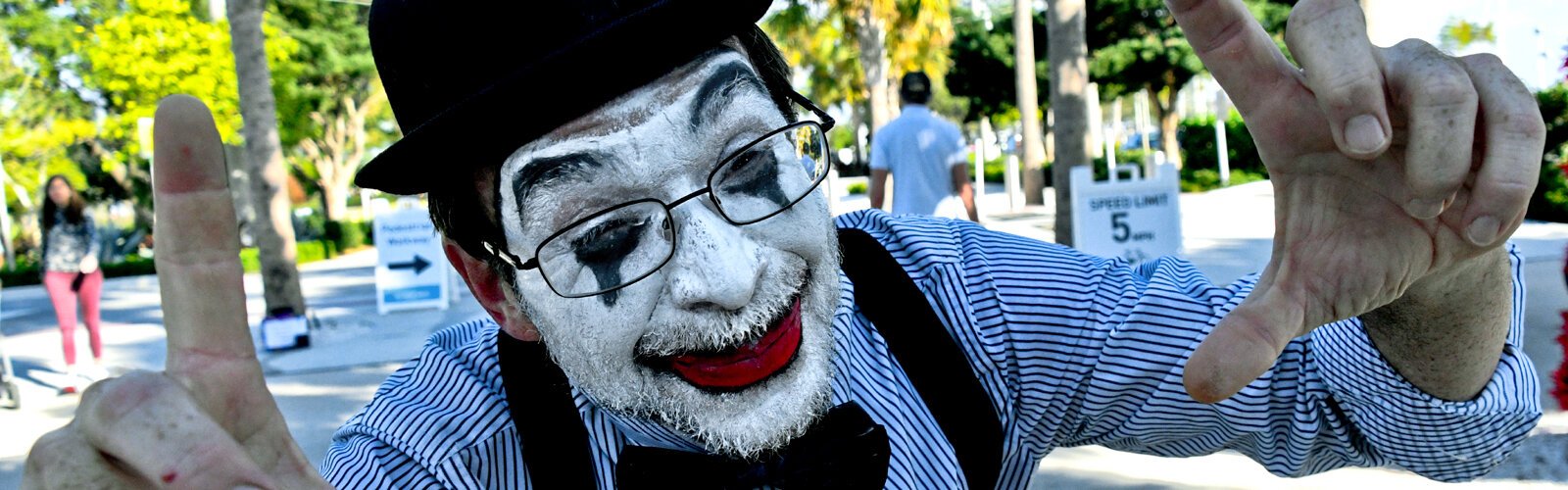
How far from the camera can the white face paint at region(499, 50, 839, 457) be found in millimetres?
1396

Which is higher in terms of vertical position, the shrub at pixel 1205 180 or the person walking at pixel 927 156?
the person walking at pixel 927 156

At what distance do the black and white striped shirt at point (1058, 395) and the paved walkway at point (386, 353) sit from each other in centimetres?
283

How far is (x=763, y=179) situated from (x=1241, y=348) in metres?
0.59

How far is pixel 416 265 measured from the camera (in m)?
11.3

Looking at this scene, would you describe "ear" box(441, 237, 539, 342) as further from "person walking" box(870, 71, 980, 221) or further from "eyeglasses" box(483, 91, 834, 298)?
"person walking" box(870, 71, 980, 221)

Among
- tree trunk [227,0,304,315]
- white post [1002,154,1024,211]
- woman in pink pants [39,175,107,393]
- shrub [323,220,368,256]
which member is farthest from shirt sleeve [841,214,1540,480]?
shrub [323,220,368,256]

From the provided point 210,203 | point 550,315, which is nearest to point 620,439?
point 550,315

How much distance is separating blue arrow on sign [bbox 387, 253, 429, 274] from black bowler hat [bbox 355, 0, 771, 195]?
33.7ft

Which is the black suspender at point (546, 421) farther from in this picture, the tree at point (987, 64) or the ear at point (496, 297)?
the tree at point (987, 64)

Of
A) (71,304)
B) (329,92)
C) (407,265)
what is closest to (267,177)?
(71,304)

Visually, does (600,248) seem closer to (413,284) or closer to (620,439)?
(620,439)

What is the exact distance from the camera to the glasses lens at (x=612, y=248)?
1.41 metres

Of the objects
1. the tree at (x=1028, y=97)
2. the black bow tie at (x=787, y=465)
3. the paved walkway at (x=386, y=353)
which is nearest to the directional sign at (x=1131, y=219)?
the paved walkway at (x=386, y=353)

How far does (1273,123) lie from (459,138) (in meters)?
0.95
